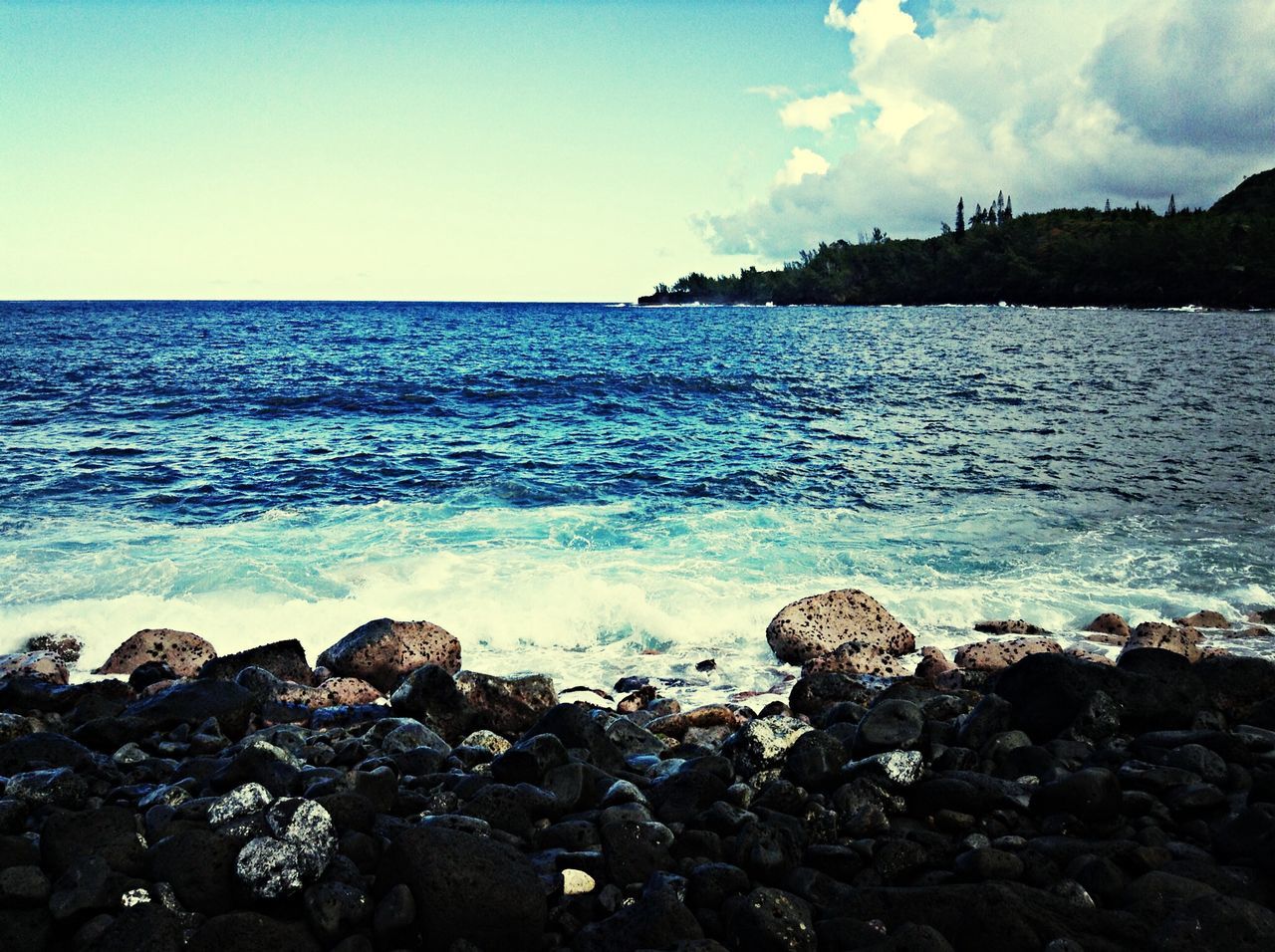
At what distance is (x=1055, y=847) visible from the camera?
13.4ft

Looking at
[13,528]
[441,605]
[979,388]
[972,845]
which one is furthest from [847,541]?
[979,388]

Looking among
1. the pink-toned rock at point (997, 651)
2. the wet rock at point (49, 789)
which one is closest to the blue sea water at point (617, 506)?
the pink-toned rock at point (997, 651)

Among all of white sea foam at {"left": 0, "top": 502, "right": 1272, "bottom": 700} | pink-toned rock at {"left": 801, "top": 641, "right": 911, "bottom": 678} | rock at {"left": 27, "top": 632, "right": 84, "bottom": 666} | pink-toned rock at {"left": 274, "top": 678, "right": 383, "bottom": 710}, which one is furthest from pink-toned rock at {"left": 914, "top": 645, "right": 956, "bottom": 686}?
rock at {"left": 27, "top": 632, "right": 84, "bottom": 666}

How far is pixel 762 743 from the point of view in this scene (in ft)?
18.0

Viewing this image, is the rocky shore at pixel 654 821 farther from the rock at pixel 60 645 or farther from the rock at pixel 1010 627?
the rock at pixel 1010 627

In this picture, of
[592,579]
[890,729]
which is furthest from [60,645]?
[890,729]

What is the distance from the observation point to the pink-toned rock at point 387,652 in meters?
8.78

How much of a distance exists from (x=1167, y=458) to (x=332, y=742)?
65.9 feet

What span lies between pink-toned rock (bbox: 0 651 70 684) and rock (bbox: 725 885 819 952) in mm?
7590

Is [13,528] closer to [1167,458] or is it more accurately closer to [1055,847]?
[1055,847]

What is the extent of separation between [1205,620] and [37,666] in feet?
42.5

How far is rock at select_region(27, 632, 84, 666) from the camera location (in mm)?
9343

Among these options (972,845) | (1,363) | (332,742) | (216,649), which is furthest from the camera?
(1,363)

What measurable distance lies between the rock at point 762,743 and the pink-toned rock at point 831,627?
365cm
